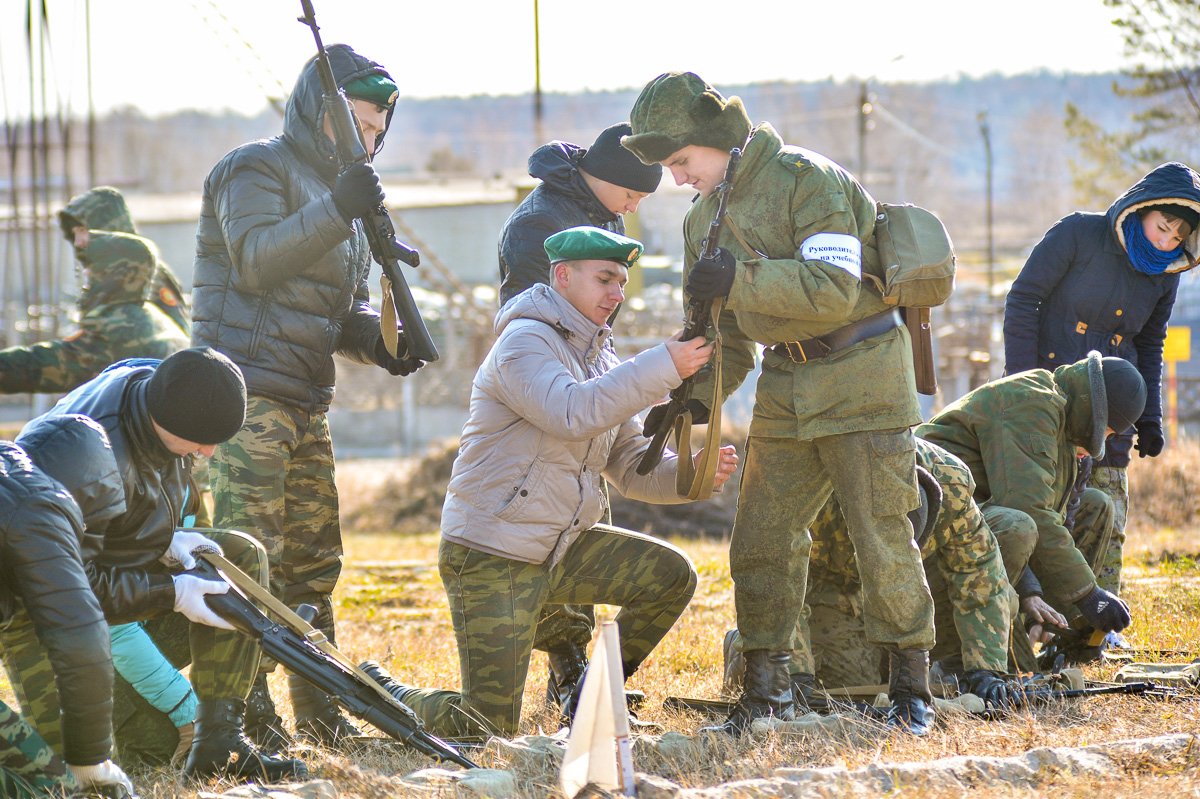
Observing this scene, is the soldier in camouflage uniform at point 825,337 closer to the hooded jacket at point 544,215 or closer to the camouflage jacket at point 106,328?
the hooded jacket at point 544,215

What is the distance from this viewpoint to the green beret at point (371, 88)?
5211 millimetres

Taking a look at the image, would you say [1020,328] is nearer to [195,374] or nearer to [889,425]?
[889,425]

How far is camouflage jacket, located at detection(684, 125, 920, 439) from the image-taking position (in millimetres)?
4547

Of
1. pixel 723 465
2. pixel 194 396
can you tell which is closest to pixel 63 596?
pixel 194 396

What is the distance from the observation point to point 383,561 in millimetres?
11672

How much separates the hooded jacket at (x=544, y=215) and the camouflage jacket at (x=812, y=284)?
0.81m

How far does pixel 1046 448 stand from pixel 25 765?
3.95 metres

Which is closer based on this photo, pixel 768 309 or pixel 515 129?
pixel 768 309

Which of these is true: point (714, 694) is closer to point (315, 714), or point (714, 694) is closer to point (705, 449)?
point (705, 449)

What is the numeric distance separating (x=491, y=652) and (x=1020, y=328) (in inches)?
128

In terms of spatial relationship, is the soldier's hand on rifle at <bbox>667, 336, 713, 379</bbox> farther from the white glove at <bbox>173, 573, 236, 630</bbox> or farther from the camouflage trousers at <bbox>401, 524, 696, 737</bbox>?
the white glove at <bbox>173, 573, 236, 630</bbox>

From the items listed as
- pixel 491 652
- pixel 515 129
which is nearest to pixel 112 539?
pixel 491 652

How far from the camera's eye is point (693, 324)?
461cm

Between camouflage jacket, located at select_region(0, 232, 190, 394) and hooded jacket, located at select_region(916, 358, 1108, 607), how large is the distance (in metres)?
3.61
